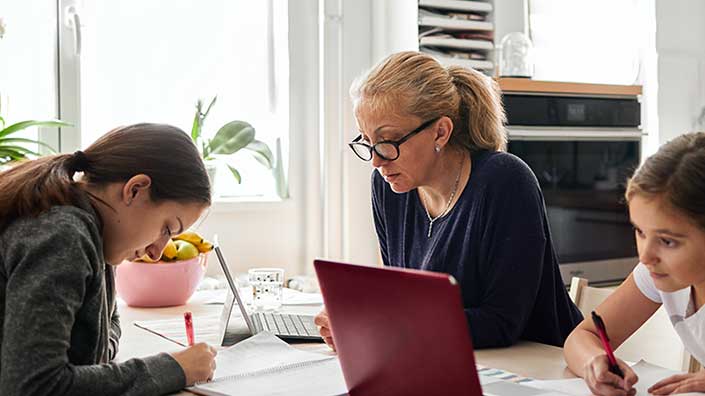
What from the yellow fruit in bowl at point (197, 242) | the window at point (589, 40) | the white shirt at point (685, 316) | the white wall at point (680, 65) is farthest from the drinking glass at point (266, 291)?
the white wall at point (680, 65)

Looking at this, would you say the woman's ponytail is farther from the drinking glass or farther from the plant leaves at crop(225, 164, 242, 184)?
the plant leaves at crop(225, 164, 242, 184)

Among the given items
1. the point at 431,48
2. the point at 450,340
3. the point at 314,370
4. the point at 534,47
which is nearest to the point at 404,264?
the point at 314,370

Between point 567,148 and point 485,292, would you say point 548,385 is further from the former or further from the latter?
point 567,148

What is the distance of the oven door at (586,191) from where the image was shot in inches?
126

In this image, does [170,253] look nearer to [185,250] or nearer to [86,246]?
[185,250]

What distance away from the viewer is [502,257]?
5.57 ft

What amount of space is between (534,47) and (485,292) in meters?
1.93

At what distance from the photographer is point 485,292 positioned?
1722 mm

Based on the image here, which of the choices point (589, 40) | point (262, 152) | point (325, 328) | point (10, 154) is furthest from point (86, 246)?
point (589, 40)

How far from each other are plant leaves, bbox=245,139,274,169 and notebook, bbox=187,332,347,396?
1522 millimetres

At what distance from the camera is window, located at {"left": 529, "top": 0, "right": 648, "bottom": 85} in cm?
344

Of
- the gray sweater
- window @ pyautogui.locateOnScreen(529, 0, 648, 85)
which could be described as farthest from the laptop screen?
window @ pyautogui.locateOnScreen(529, 0, 648, 85)

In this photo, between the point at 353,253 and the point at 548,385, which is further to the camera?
the point at 353,253

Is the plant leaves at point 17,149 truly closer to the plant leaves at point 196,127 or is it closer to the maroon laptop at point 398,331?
the plant leaves at point 196,127
